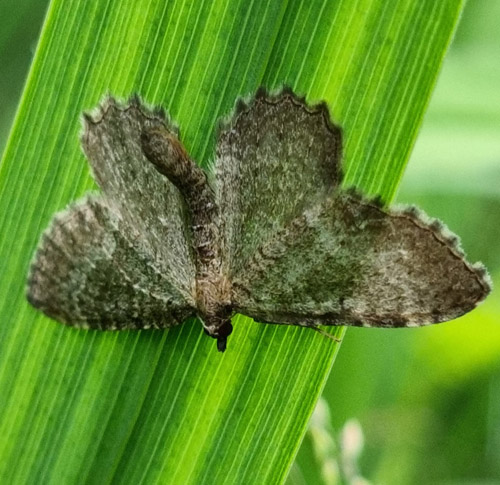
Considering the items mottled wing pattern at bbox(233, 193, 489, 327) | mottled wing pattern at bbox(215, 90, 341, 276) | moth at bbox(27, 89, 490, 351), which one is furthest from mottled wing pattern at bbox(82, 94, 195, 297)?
mottled wing pattern at bbox(233, 193, 489, 327)

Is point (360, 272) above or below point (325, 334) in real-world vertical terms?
above

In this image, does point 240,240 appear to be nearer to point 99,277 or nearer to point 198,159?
point 198,159

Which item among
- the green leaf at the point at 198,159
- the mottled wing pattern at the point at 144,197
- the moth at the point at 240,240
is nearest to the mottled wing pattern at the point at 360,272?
the moth at the point at 240,240

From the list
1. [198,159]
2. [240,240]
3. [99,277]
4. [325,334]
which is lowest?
[99,277]

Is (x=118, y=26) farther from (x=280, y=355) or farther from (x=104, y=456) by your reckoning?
(x=104, y=456)

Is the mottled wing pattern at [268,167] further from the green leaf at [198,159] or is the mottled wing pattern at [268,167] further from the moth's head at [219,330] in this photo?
the moth's head at [219,330]

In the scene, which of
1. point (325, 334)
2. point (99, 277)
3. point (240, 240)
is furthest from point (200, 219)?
point (325, 334)

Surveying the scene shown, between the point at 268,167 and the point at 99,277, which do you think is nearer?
the point at 268,167

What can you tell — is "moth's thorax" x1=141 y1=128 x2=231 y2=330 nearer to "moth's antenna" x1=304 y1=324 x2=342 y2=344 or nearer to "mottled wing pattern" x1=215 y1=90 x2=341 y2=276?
"mottled wing pattern" x1=215 y1=90 x2=341 y2=276
